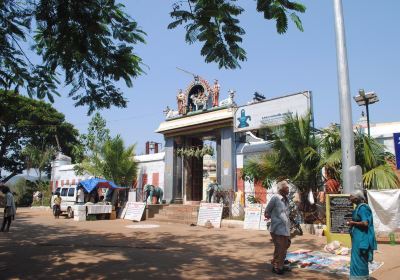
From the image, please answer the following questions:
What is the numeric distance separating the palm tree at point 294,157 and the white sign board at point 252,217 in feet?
4.86

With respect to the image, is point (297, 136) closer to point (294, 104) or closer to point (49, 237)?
point (294, 104)

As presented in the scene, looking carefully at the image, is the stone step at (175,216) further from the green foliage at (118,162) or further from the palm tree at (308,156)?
the palm tree at (308,156)

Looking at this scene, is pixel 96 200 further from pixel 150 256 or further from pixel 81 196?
pixel 150 256

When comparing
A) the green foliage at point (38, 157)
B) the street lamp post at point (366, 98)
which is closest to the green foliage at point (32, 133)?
the green foliage at point (38, 157)

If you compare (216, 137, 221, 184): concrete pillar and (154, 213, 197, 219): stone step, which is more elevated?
(216, 137, 221, 184): concrete pillar

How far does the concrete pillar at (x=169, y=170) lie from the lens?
21.1m

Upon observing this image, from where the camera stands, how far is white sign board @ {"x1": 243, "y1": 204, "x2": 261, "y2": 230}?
47.5 ft

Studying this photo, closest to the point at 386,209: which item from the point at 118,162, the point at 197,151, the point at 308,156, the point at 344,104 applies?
the point at 308,156

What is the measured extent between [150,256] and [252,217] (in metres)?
6.78

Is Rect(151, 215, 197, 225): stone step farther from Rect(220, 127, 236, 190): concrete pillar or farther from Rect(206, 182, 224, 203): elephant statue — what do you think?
Rect(220, 127, 236, 190): concrete pillar

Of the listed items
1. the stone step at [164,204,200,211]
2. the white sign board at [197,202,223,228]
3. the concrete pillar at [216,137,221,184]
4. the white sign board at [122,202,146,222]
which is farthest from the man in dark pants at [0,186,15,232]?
the concrete pillar at [216,137,221,184]

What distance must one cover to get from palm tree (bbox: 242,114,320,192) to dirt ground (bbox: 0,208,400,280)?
1.94 metres

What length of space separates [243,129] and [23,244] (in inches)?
423

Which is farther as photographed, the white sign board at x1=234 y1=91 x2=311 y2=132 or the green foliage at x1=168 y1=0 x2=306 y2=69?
the white sign board at x1=234 y1=91 x2=311 y2=132
